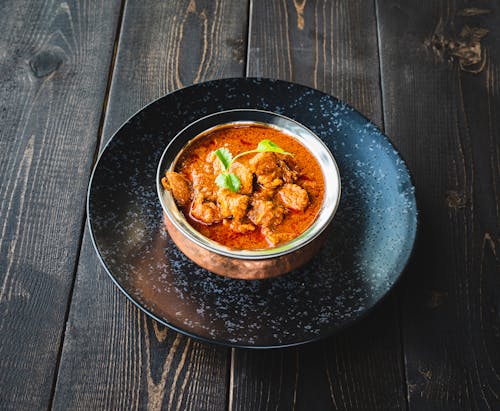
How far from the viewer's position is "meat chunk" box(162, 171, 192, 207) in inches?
63.6

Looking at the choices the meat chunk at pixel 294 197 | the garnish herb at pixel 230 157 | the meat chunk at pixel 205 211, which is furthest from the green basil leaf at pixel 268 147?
the meat chunk at pixel 205 211

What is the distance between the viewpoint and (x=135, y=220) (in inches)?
68.4

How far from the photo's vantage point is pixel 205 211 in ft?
5.24

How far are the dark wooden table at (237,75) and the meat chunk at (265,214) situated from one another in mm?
358

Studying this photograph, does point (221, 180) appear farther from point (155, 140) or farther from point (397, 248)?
point (397, 248)

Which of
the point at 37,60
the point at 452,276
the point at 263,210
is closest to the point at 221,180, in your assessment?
the point at 263,210

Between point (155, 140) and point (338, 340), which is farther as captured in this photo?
point (155, 140)

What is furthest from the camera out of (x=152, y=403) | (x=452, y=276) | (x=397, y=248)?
(x=452, y=276)

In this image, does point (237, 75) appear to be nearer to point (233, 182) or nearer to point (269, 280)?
point (233, 182)

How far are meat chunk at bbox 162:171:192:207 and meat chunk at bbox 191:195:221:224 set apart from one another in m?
0.03

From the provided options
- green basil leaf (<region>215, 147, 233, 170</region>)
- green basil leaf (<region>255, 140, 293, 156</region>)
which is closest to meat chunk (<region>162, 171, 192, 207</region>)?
green basil leaf (<region>215, 147, 233, 170</region>)

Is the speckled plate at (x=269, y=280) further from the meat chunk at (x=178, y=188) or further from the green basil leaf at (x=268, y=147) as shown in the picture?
the green basil leaf at (x=268, y=147)

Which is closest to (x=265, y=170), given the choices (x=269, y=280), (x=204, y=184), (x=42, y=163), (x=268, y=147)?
(x=268, y=147)

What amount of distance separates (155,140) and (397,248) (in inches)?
32.2
